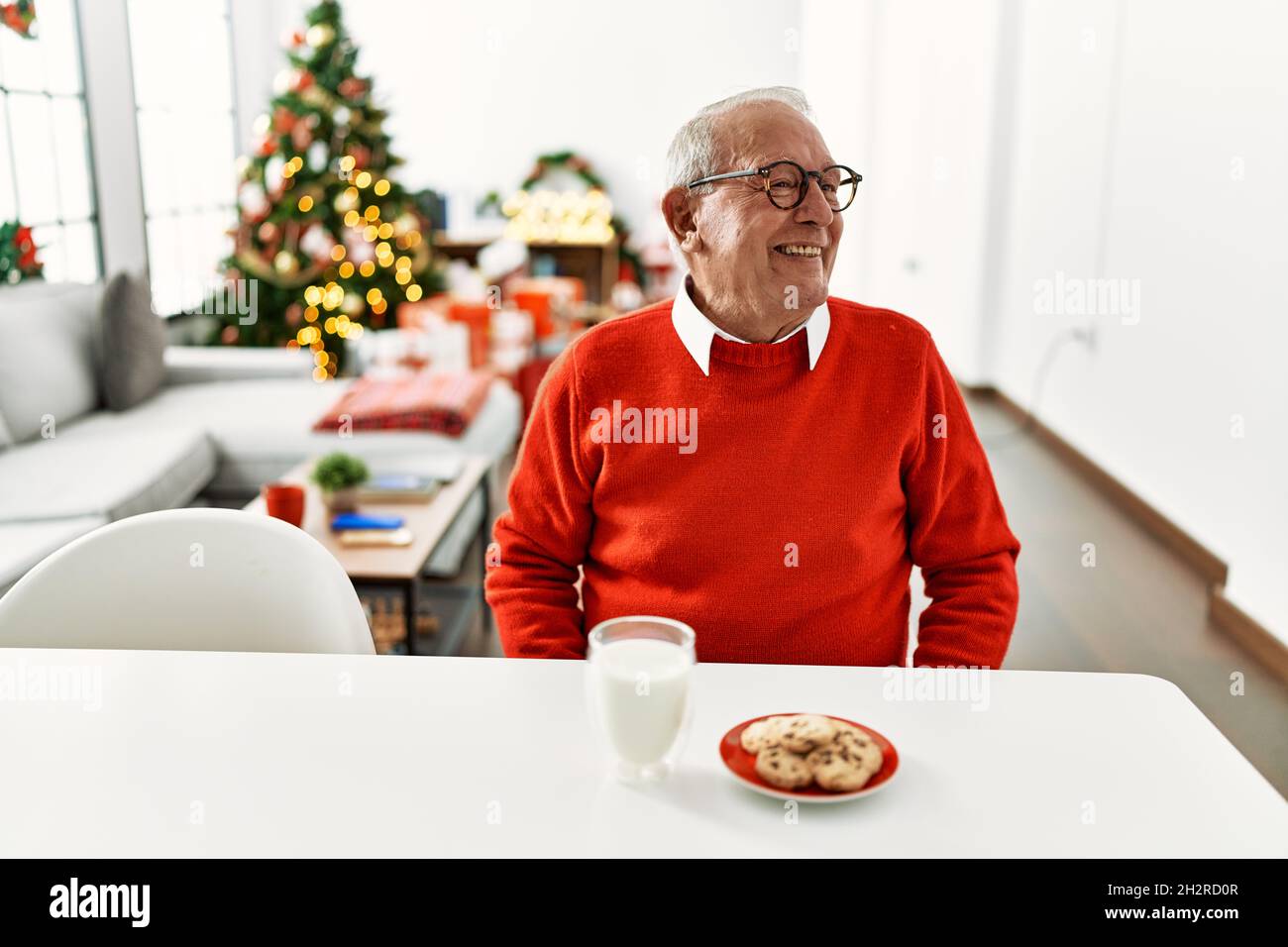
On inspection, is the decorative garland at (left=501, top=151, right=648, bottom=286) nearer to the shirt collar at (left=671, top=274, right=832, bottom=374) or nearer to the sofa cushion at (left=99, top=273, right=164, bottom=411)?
the sofa cushion at (left=99, top=273, right=164, bottom=411)

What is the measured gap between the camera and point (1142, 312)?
3934 millimetres

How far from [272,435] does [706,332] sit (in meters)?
2.62

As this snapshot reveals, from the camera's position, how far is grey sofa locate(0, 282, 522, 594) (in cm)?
296

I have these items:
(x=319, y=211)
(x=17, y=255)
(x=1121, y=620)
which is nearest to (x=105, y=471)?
(x=17, y=255)

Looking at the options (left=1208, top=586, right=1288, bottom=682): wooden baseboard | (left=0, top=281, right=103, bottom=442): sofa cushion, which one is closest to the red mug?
(left=0, top=281, right=103, bottom=442): sofa cushion

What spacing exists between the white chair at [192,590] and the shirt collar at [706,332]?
49 centimetres

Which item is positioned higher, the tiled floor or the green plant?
the green plant

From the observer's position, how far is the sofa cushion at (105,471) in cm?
283

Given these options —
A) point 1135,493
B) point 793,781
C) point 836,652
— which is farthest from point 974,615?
point 1135,493

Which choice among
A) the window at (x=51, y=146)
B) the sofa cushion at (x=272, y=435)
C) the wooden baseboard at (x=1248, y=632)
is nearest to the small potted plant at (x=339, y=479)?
the sofa cushion at (x=272, y=435)

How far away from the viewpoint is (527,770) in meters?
0.97

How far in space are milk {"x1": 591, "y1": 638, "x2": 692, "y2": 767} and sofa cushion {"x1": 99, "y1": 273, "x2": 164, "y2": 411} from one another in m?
3.44

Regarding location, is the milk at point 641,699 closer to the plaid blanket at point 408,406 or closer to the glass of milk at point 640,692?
the glass of milk at point 640,692
